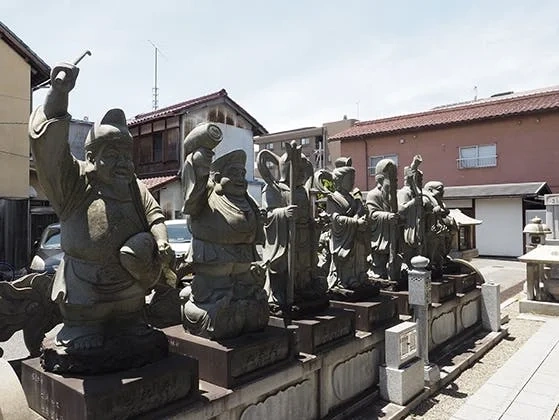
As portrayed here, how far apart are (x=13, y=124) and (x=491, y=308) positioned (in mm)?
14202

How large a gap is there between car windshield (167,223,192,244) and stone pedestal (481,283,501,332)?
7040 millimetres

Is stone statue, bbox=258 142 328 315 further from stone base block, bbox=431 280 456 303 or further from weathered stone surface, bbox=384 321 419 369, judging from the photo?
stone base block, bbox=431 280 456 303

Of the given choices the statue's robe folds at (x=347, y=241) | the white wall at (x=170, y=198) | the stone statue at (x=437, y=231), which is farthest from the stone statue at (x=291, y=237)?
the white wall at (x=170, y=198)

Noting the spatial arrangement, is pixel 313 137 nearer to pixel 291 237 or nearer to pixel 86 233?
pixel 291 237

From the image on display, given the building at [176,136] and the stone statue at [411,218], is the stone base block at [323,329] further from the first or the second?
the building at [176,136]

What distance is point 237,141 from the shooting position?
1983cm

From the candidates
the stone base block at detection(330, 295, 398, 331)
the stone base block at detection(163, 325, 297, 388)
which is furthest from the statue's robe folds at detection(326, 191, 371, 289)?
the stone base block at detection(163, 325, 297, 388)

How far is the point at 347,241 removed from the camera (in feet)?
18.6

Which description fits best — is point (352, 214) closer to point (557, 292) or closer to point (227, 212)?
point (227, 212)

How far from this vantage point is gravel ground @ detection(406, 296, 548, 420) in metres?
4.92

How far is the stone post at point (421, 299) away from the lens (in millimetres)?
5379

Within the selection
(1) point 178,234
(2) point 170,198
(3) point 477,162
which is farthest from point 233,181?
(3) point 477,162

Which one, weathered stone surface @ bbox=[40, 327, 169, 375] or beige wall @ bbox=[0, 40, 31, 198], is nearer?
weathered stone surface @ bbox=[40, 327, 169, 375]

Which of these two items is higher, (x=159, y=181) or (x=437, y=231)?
(x=159, y=181)
